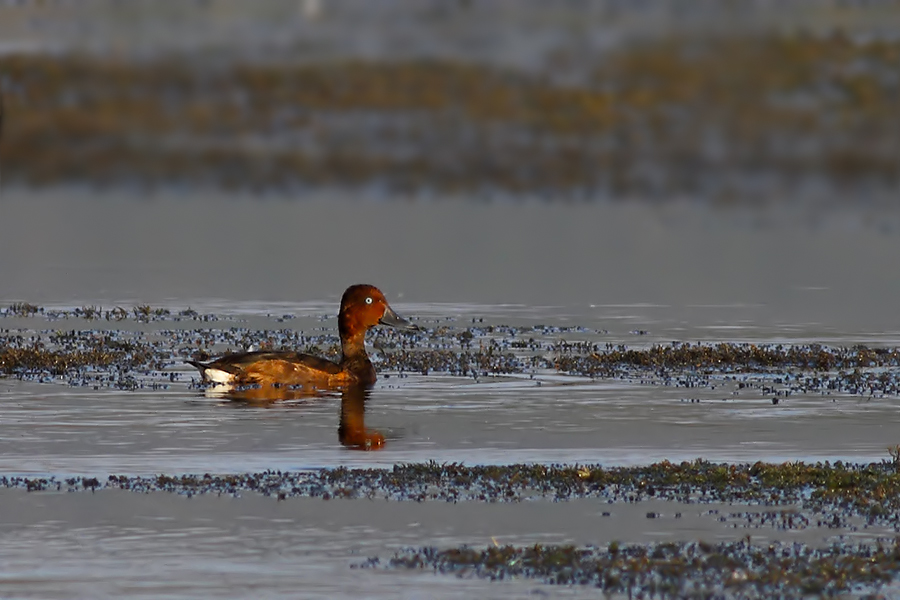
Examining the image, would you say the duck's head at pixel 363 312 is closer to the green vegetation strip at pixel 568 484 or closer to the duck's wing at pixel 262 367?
the duck's wing at pixel 262 367

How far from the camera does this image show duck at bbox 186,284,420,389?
16859 mm

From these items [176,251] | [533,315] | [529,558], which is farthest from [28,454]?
[176,251]

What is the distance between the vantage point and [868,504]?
11484mm

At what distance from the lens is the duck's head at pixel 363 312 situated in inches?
719

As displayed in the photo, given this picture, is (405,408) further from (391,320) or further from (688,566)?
(688,566)

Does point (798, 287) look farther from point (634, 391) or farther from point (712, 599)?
point (712, 599)

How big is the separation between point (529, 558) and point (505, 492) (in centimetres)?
170

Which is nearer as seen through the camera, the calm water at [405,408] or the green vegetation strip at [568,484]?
the calm water at [405,408]

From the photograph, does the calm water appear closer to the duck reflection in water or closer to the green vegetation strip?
the duck reflection in water

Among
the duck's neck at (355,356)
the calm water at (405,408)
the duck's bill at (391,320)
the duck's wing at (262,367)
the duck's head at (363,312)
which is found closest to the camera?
the calm water at (405,408)

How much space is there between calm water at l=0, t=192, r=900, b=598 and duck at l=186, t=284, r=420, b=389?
30 cm

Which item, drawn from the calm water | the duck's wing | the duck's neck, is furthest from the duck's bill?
the duck's wing

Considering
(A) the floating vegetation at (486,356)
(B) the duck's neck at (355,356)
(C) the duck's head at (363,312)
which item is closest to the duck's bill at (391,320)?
(C) the duck's head at (363,312)

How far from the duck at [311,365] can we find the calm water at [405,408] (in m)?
0.30
